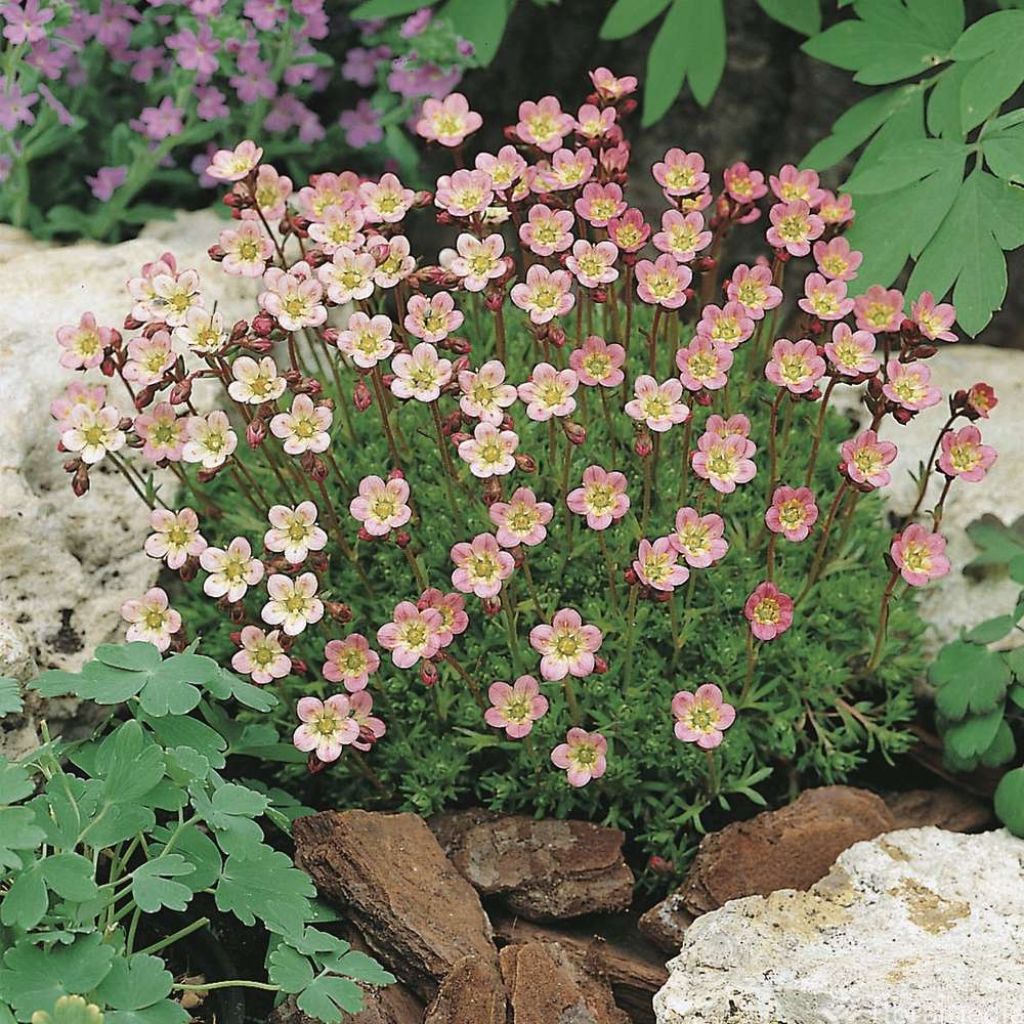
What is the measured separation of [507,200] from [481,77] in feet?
6.61

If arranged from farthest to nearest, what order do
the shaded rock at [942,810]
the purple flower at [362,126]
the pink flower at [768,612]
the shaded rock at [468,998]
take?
the purple flower at [362,126]
the shaded rock at [942,810]
the pink flower at [768,612]
the shaded rock at [468,998]

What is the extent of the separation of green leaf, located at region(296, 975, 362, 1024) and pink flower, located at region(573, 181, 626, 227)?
1.70m

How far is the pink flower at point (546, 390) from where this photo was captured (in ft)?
9.70

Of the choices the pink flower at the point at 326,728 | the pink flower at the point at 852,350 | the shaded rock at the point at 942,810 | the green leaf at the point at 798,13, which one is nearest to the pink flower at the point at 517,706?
the pink flower at the point at 326,728

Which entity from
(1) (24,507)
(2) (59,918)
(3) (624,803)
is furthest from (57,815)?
(3) (624,803)

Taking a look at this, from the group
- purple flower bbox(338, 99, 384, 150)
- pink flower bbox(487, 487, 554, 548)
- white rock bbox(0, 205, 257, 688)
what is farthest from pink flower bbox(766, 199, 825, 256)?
purple flower bbox(338, 99, 384, 150)

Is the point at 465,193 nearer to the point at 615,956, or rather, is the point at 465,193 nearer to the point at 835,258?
the point at 835,258

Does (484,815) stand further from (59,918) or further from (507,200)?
(507,200)

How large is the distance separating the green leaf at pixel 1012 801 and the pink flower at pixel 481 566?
4.24 feet

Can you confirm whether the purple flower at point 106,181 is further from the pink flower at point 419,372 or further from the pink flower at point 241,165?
the pink flower at point 419,372

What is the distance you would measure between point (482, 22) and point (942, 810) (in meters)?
2.56

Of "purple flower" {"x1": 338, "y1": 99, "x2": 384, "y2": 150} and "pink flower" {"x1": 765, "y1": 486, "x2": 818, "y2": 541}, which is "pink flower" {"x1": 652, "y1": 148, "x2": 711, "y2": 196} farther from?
"purple flower" {"x1": 338, "y1": 99, "x2": 384, "y2": 150}

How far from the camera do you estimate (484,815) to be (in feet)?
10.6

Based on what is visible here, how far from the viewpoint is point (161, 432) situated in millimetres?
3061
